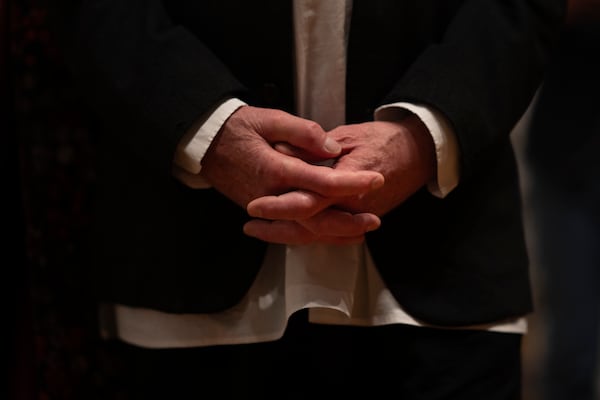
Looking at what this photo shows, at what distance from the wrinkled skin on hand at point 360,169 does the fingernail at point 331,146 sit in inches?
0.5

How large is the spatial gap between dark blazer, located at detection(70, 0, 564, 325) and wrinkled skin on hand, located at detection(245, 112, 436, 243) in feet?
0.13

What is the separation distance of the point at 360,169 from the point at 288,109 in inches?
5.2

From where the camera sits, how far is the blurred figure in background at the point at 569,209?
1.37m

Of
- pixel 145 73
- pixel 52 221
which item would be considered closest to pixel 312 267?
pixel 145 73

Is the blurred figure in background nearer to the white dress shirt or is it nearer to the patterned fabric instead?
the white dress shirt

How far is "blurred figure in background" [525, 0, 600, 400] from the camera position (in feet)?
4.49

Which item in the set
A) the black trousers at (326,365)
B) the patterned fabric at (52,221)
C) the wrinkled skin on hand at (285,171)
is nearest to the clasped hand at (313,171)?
the wrinkled skin on hand at (285,171)

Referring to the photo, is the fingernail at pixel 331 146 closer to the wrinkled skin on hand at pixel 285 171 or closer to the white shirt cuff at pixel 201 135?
the wrinkled skin on hand at pixel 285 171

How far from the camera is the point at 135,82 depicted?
36.2 inches

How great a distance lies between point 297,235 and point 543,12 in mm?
393

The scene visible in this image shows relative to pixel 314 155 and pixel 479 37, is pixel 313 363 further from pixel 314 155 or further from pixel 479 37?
pixel 479 37

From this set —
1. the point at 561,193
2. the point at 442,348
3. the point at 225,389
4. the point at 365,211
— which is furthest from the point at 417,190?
the point at 561,193

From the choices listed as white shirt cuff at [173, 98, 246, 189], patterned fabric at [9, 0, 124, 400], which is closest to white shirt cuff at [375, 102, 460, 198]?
white shirt cuff at [173, 98, 246, 189]

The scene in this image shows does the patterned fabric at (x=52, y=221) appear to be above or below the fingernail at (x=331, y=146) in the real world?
below
